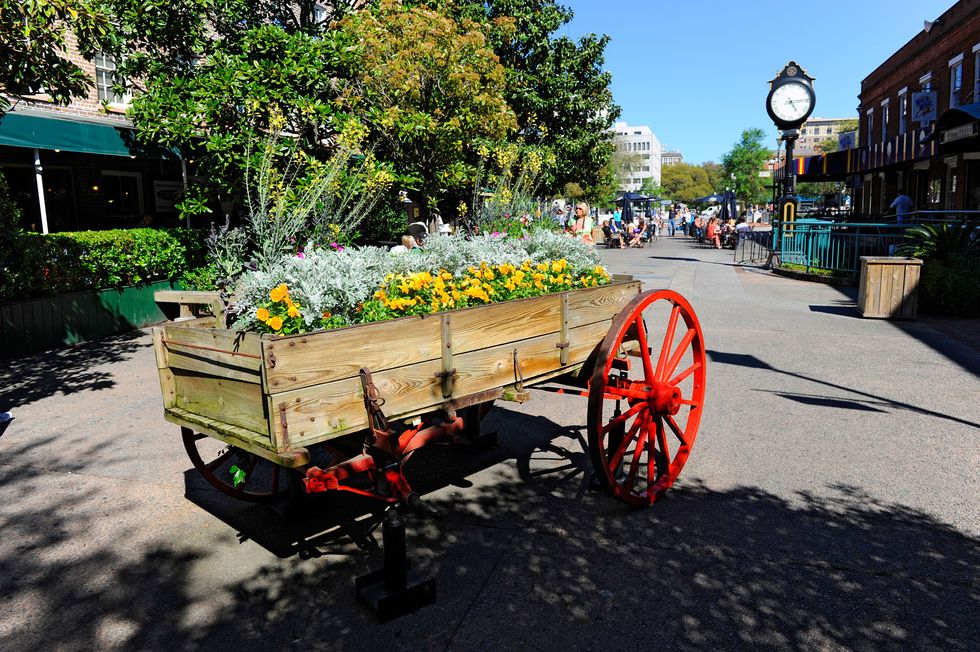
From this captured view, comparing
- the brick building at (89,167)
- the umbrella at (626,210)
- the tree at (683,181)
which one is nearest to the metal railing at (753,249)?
the umbrella at (626,210)

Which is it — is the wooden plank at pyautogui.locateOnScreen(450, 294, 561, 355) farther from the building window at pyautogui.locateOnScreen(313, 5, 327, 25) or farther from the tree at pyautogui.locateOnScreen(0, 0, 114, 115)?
the building window at pyautogui.locateOnScreen(313, 5, 327, 25)

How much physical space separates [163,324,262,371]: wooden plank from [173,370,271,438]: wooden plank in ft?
0.35

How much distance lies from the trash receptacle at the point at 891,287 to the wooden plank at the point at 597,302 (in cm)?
784

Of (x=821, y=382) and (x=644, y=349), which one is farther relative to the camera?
(x=821, y=382)

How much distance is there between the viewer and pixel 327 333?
9.35 ft

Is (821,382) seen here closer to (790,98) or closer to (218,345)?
(218,345)

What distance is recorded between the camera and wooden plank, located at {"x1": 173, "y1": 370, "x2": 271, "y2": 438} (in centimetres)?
296

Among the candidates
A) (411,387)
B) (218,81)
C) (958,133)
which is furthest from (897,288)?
(218,81)

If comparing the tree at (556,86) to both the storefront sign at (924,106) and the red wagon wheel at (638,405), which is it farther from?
the red wagon wheel at (638,405)

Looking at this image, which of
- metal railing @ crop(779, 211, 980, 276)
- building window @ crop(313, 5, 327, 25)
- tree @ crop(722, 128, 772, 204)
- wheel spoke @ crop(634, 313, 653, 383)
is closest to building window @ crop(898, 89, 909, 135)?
metal railing @ crop(779, 211, 980, 276)

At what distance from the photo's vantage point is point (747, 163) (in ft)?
258

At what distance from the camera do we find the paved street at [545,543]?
3.06 m

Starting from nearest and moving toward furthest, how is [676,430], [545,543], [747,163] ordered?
1. [545,543]
2. [676,430]
3. [747,163]

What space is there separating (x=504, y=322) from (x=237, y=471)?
156 cm
